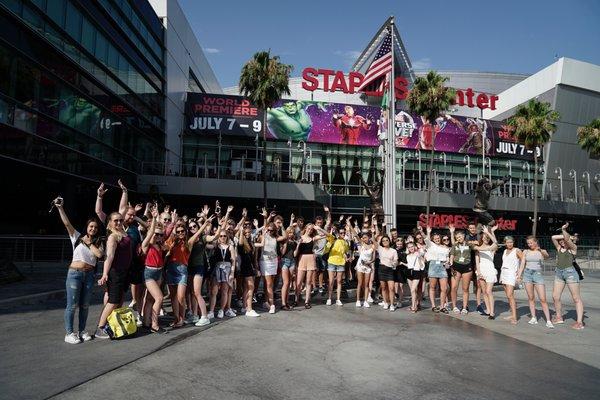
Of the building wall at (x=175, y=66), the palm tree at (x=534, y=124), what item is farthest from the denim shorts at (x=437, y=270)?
the palm tree at (x=534, y=124)

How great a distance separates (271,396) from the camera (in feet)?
13.9

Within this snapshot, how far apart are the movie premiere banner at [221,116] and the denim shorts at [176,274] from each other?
28.8 meters

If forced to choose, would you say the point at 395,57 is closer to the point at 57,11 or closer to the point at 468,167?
the point at 468,167

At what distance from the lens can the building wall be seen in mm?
31578

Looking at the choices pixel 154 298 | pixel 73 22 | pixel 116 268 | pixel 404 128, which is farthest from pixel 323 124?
pixel 116 268

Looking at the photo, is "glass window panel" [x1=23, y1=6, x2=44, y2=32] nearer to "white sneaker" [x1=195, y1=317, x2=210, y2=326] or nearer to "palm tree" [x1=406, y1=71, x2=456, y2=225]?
"white sneaker" [x1=195, y1=317, x2=210, y2=326]

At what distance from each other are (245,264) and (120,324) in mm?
2686

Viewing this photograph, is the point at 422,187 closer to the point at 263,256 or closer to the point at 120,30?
the point at 120,30

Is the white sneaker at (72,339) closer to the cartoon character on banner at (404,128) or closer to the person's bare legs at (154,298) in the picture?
the person's bare legs at (154,298)

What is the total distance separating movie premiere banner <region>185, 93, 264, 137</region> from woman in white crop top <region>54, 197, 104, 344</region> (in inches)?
1161

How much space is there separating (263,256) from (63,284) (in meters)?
6.72

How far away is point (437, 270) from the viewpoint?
9.70m

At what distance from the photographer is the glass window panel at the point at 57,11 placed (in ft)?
54.1

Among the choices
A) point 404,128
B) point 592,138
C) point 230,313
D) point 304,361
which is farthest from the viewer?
point 404,128
